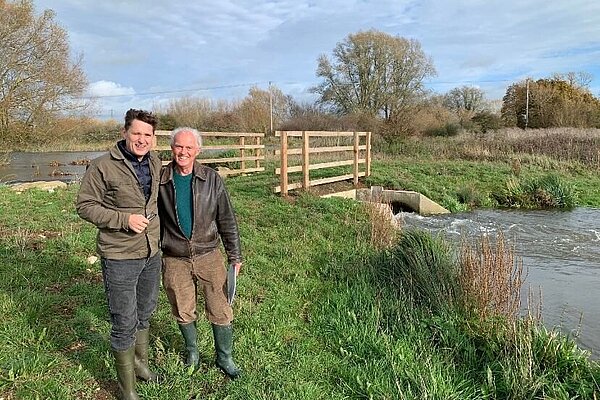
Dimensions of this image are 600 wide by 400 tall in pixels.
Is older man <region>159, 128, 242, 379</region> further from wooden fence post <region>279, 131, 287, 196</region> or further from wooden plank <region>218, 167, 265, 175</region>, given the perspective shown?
wooden plank <region>218, 167, 265, 175</region>

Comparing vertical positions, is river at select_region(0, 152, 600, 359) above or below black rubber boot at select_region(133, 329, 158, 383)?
below

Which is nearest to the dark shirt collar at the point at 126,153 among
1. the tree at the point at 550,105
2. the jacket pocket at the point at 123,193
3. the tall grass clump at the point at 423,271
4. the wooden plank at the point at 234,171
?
the jacket pocket at the point at 123,193

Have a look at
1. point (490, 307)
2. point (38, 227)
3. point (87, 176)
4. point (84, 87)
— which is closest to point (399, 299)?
point (490, 307)

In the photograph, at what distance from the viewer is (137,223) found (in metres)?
Answer: 2.98

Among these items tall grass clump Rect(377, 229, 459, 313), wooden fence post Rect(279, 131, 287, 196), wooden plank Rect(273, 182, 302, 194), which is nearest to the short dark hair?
tall grass clump Rect(377, 229, 459, 313)

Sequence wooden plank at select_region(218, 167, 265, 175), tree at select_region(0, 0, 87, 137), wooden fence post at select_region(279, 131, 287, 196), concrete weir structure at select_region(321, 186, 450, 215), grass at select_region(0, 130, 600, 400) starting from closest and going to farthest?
grass at select_region(0, 130, 600, 400) → wooden fence post at select_region(279, 131, 287, 196) → concrete weir structure at select_region(321, 186, 450, 215) → wooden plank at select_region(218, 167, 265, 175) → tree at select_region(0, 0, 87, 137)

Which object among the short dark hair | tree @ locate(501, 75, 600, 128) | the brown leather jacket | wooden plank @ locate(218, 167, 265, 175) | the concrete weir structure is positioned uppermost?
tree @ locate(501, 75, 600, 128)

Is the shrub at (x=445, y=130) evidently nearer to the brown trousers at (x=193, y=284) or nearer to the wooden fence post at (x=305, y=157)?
the wooden fence post at (x=305, y=157)

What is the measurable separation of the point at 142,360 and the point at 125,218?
3.60ft

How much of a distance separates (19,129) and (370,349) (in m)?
20.4

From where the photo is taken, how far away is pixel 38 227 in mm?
7227

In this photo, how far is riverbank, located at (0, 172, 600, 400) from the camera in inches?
136

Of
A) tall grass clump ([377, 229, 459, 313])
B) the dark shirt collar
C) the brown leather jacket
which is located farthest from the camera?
tall grass clump ([377, 229, 459, 313])

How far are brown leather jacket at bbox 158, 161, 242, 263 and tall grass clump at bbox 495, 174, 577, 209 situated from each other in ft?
42.1
